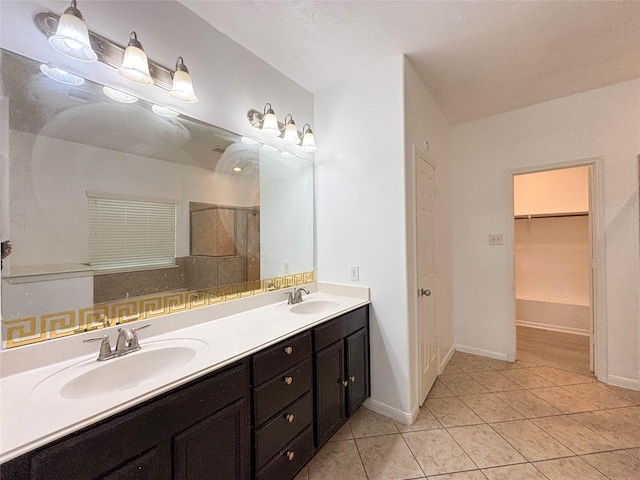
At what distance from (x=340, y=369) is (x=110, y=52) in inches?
79.2

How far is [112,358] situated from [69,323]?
8.9 inches

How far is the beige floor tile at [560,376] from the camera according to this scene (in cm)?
236

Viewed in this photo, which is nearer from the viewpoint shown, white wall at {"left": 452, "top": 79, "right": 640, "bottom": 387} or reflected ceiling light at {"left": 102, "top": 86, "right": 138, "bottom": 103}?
reflected ceiling light at {"left": 102, "top": 86, "right": 138, "bottom": 103}

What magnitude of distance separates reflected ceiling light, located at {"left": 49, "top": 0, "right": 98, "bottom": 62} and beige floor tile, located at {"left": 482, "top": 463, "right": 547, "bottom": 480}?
2754mm

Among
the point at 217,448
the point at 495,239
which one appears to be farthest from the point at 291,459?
the point at 495,239

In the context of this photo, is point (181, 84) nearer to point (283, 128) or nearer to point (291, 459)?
point (283, 128)

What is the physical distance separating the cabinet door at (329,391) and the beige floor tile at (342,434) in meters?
0.13

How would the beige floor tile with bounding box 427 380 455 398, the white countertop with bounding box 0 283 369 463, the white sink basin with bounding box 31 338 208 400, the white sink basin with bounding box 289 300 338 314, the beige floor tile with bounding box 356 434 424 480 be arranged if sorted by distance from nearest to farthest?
the white countertop with bounding box 0 283 369 463, the white sink basin with bounding box 31 338 208 400, the beige floor tile with bounding box 356 434 424 480, the white sink basin with bounding box 289 300 338 314, the beige floor tile with bounding box 427 380 455 398

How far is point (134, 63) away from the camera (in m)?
1.20

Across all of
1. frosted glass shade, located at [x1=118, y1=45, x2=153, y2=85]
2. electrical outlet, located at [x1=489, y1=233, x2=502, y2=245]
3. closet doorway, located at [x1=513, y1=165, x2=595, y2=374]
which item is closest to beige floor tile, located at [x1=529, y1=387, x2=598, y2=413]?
closet doorway, located at [x1=513, y1=165, x2=595, y2=374]

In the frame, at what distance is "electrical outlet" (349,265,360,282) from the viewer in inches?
82.9

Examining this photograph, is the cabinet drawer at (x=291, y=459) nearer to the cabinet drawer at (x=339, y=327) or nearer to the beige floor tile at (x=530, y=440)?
the cabinet drawer at (x=339, y=327)

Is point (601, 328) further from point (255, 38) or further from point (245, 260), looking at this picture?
point (255, 38)

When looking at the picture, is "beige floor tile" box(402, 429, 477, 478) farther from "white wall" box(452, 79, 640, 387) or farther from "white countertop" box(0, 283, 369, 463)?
"white wall" box(452, 79, 640, 387)
